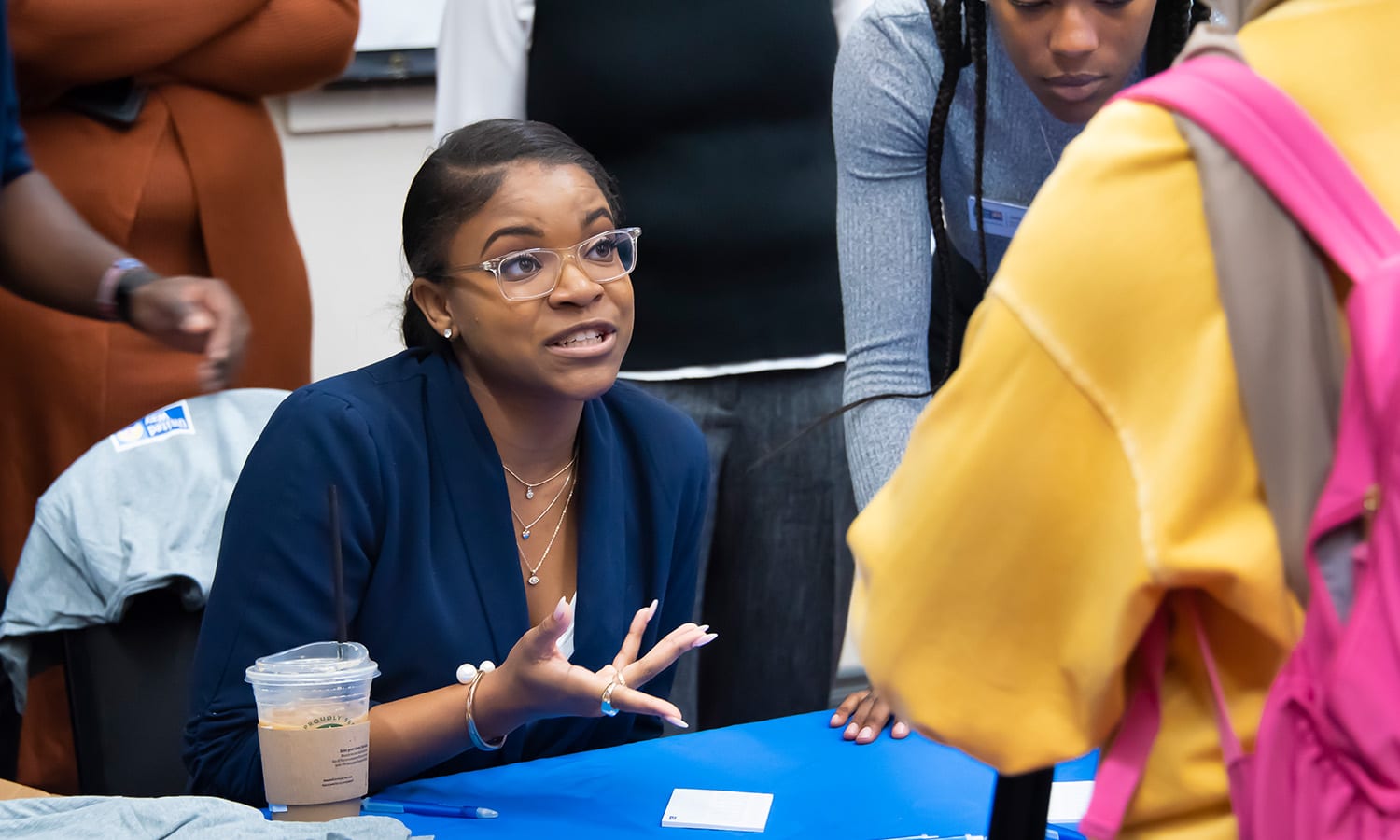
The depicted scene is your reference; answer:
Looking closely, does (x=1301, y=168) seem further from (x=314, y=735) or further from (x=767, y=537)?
(x=767, y=537)

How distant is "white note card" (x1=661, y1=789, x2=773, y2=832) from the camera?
1.35 meters

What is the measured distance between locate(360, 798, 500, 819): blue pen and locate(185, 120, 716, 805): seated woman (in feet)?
0.36

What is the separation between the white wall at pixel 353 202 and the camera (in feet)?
11.2

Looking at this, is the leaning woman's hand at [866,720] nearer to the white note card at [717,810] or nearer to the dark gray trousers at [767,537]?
the white note card at [717,810]

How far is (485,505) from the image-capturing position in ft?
5.74

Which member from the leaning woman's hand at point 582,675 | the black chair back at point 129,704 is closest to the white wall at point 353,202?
the black chair back at point 129,704

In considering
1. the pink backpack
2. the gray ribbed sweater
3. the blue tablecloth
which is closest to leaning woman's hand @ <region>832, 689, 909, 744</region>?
the blue tablecloth

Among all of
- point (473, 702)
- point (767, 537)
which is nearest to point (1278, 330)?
point (473, 702)

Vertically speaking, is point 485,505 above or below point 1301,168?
below

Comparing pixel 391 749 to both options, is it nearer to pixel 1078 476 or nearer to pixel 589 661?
pixel 589 661

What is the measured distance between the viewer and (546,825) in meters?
1.35

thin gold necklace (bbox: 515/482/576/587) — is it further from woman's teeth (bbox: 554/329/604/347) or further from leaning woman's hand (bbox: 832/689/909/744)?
leaning woman's hand (bbox: 832/689/909/744)

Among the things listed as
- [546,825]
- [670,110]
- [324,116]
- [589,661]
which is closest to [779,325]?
[670,110]

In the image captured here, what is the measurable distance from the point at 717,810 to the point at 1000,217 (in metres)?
0.85
